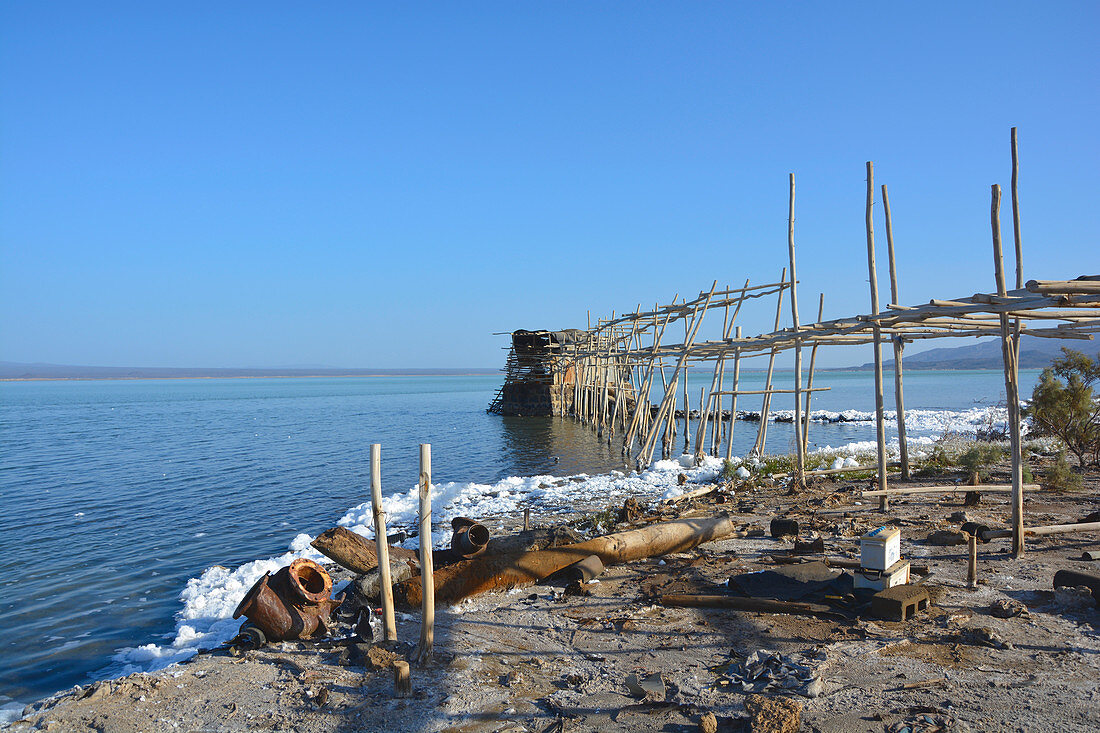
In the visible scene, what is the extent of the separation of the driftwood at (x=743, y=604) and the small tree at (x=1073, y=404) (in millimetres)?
11313

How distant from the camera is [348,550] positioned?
305 inches

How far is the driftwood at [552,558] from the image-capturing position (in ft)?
24.4

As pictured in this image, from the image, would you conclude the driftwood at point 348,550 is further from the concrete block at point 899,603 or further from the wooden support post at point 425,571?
the concrete block at point 899,603

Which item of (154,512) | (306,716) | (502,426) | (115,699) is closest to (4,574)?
(154,512)

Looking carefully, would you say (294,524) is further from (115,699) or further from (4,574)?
(115,699)

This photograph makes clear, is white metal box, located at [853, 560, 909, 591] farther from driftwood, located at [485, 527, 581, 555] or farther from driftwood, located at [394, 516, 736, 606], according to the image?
driftwood, located at [485, 527, 581, 555]

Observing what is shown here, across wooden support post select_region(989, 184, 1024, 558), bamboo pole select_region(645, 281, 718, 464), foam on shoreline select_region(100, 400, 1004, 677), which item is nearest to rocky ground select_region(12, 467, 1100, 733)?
wooden support post select_region(989, 184, 1024, 558)

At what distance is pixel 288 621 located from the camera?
6.49 meters

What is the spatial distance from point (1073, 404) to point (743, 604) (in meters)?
11.8

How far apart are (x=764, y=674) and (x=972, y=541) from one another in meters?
3.48

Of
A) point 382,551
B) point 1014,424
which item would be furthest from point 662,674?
point 1014,424

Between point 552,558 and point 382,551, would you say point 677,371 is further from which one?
point 382,551

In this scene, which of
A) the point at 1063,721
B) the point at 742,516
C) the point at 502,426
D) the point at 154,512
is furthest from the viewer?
the point at 502,426

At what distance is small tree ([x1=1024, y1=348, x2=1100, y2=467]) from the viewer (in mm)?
13539
